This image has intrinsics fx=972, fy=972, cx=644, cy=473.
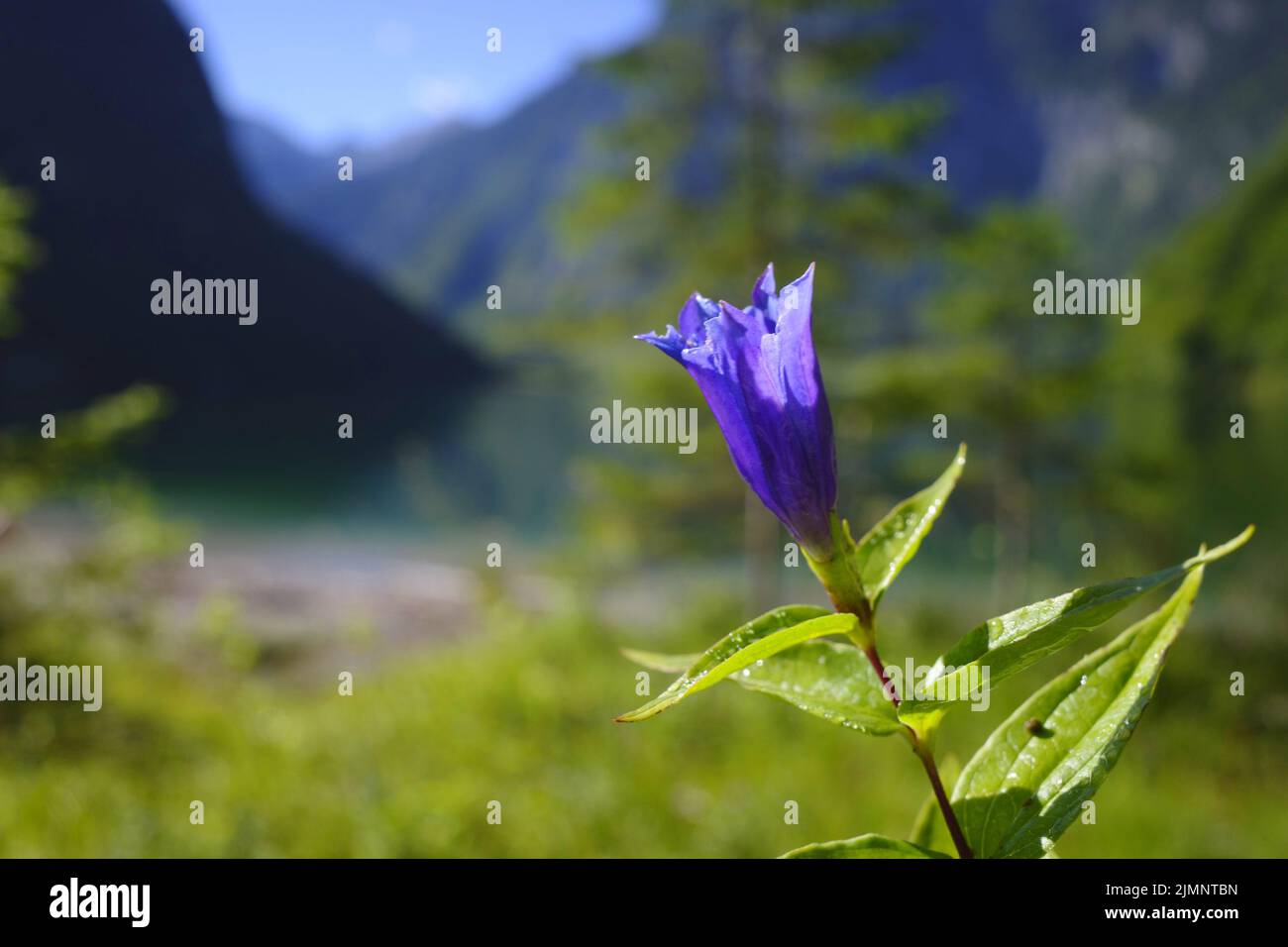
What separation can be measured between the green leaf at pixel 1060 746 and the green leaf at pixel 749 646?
20cm

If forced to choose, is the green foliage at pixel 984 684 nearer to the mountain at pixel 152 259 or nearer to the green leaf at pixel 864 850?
the green leaf at pixel 864 850

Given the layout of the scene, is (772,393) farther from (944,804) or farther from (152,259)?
(152,259)

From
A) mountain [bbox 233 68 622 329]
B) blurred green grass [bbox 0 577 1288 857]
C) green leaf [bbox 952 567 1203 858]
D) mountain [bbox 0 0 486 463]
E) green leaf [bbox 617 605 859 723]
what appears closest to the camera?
green leaf [bbox 617 605 859 723]

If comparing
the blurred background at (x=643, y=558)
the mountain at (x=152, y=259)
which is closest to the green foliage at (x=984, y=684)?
the blurred background at (x=643, y=558)

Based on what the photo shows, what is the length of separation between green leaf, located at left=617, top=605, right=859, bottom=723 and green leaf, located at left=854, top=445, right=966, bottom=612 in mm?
103

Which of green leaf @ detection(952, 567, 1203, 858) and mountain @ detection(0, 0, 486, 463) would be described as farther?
mountain @ detection(0, 0, 486, 463)

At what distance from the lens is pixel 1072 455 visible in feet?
30.5

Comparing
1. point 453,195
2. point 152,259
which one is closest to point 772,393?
point 152,259

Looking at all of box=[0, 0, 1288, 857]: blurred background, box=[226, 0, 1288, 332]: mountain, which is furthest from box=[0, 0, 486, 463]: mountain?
box=[226, 0, 1288, 332]: mountain

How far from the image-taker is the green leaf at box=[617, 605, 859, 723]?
0.61 m

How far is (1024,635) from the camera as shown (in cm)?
64

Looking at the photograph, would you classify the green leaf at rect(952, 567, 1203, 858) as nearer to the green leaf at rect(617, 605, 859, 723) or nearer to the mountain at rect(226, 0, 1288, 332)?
the green leaf at rect(617, 605, 859, 723)
